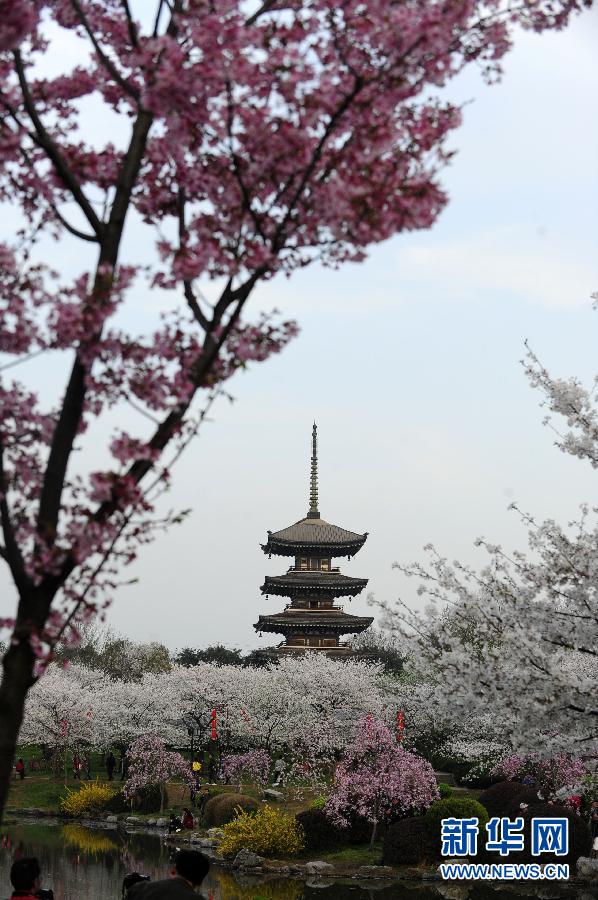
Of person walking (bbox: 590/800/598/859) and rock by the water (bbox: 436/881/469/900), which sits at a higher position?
person walking (bbox: 590/800/598/859)

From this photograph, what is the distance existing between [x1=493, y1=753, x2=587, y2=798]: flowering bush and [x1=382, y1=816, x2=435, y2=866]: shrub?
3141 millimetres

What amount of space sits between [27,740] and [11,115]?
46820mm

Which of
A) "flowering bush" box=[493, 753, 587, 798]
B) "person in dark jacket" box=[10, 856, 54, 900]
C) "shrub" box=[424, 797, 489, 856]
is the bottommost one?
"shrub" box=[424, 797, 489, 856]

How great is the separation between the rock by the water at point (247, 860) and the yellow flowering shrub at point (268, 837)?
0.97 ft

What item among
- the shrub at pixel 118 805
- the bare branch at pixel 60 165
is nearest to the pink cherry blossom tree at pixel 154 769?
the shrub at pixel 118 805

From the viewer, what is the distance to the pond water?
19.9m

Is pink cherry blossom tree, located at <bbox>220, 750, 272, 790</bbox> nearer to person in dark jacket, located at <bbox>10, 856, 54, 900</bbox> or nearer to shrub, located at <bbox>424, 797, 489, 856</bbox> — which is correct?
shrub, located at <bbox>424, 797, 489, 856</bbox>

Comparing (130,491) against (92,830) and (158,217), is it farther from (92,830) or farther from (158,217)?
(92,830)

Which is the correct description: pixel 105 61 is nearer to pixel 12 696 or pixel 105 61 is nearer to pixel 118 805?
pixel 12 696

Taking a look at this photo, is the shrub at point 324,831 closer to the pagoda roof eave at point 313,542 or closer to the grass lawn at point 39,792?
the grass lawn at point 39,792

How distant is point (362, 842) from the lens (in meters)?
25.1

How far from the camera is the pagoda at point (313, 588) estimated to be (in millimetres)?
Answer: 52938

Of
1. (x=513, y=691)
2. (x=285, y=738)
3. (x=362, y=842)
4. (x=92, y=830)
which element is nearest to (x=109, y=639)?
(x=285, y=738)

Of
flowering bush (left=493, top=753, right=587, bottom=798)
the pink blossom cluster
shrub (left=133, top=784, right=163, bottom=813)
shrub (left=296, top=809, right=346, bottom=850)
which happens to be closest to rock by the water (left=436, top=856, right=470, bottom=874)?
the pink blossom cluster
